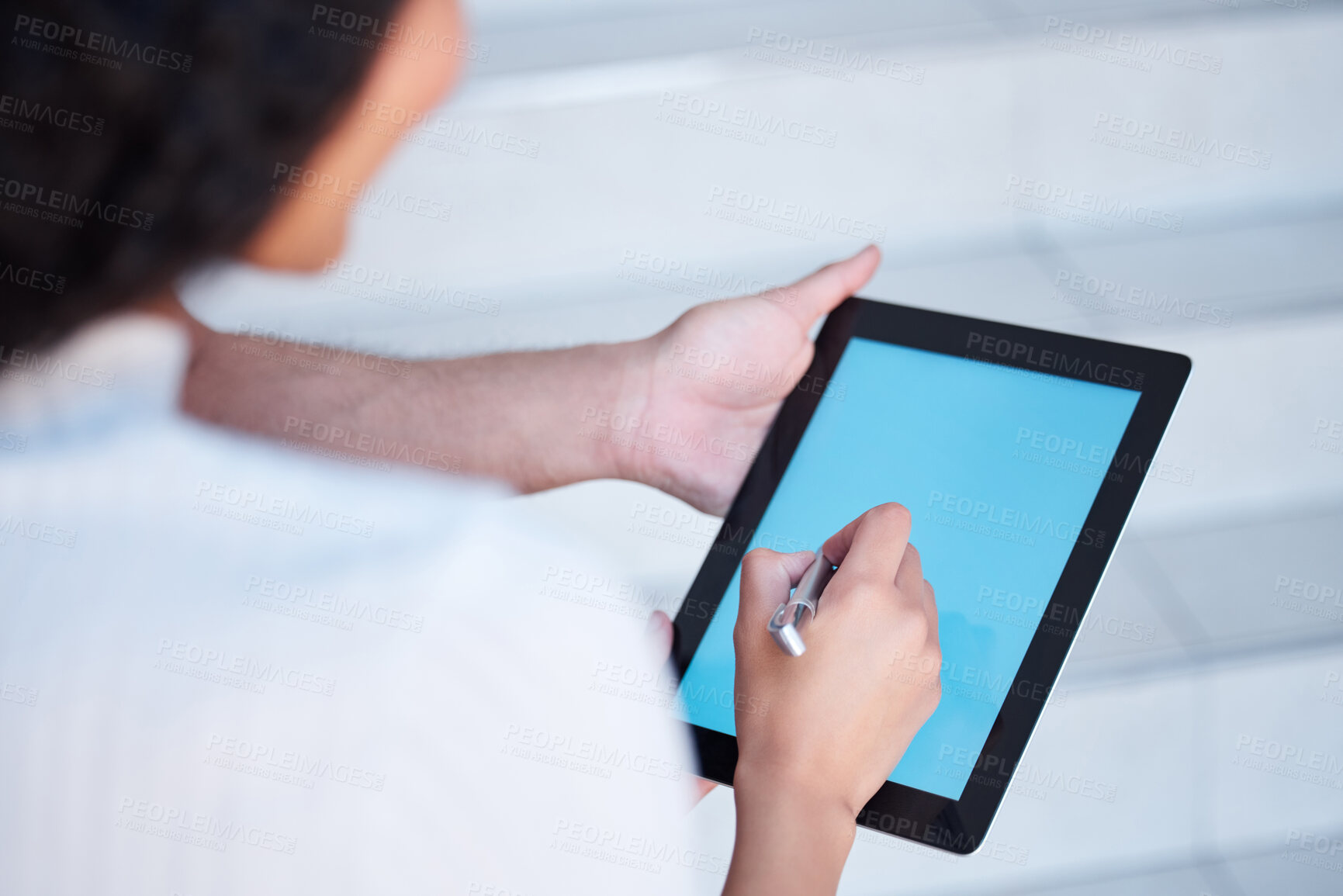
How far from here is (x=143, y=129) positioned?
0.47 metres

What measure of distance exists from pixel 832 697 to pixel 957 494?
23 cm

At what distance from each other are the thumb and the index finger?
34 cm

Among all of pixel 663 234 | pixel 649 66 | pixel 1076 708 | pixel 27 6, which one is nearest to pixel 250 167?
pixel 27 6

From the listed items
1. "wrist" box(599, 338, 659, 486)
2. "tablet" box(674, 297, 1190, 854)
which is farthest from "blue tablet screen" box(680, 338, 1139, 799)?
"wrist" box(599, 338, 659, 486)

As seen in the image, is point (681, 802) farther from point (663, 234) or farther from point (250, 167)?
point (663, 234)

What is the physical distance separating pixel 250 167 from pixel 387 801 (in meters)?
0.30

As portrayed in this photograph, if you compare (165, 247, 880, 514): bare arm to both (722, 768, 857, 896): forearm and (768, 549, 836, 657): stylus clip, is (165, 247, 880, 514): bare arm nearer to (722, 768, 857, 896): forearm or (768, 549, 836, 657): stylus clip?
(768, 549, 836, 657): stylus clip

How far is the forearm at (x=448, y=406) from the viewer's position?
42.5 inches

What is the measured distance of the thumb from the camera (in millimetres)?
972

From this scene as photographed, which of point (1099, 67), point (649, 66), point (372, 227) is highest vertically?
point (1099, 67)

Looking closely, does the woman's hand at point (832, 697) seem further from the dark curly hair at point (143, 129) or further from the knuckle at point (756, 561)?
the dark curly hair at point (143, 129)

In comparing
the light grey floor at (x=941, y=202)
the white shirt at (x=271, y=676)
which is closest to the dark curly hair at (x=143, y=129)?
the white shirt at (x=271, y=676)

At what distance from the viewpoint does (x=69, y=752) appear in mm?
472

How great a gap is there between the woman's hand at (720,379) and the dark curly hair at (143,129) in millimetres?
547
